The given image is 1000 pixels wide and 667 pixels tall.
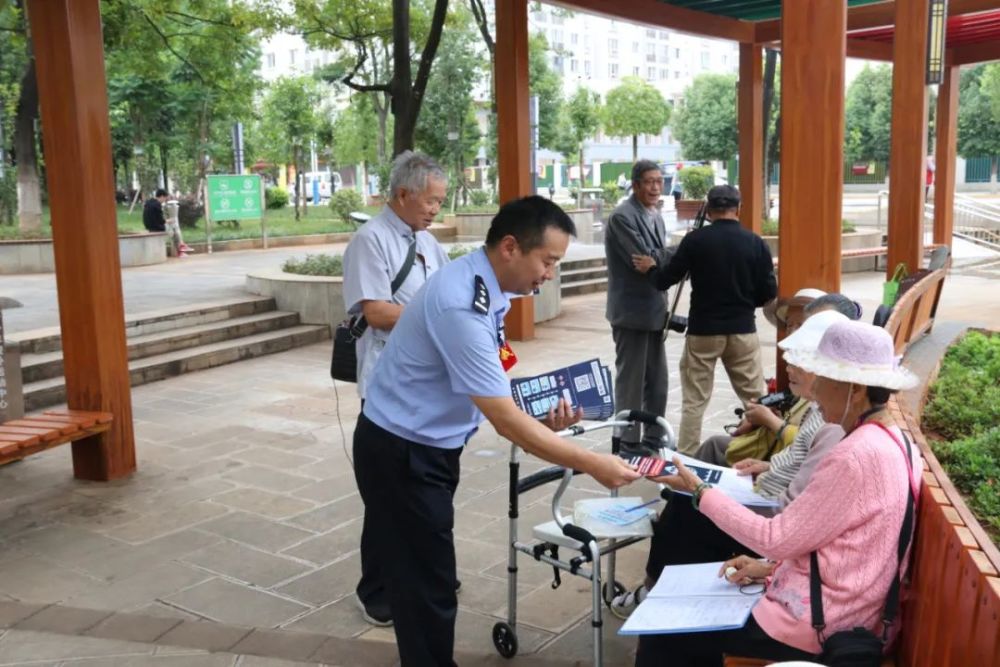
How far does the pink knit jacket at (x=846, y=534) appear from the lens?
243 cm

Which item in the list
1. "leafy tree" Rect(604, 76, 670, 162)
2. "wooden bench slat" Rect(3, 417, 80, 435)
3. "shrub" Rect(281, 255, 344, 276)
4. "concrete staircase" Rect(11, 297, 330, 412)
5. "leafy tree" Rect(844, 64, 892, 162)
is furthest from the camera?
"leafy tree" Rect(844, 64, 892, 162)

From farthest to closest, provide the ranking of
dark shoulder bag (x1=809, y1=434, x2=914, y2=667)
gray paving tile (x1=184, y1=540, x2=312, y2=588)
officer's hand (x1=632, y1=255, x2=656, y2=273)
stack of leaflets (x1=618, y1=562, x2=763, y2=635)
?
officer's hand (x1=632, y1=255, x2=656, y2=273)
gray paving tile (x1=184, y1=540, x2=312, y2=588)
stack of leaflets (x1=618, y1=562, x2=763, y2=635)
dark shoulder bag (x1=809, y1=434, x2=914, y2=667)

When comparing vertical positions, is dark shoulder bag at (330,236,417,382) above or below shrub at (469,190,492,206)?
below

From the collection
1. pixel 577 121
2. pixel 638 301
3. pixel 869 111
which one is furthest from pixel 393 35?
pixel 869 111

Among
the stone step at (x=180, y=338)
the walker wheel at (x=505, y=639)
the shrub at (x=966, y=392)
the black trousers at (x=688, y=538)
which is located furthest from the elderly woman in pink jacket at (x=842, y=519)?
the stone step at (x=180, y=338)

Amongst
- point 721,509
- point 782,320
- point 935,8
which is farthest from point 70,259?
point 935,8

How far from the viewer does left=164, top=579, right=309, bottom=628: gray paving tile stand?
4.05 metres

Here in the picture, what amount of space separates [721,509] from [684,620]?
32 cm

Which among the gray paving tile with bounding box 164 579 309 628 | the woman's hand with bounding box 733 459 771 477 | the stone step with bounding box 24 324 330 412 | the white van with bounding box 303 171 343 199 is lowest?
the gray paving tile with bounding box 164 579 309 628

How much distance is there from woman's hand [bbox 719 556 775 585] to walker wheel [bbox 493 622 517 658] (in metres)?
1.04

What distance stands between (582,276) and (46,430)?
33.6 feet

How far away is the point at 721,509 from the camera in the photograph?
2717 mm

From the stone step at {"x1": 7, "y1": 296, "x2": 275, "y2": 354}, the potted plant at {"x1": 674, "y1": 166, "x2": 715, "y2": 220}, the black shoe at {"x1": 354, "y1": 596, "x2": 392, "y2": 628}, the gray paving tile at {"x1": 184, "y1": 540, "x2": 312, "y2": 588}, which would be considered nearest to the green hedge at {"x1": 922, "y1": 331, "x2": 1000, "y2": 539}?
the black shoe at {"x1": 354, "y1": 596, "x2": 392, "y2": 628}

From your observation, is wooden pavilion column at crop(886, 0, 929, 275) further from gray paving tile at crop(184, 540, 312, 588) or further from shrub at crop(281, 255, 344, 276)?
shrub at crop(281, 255, 344, 276)
